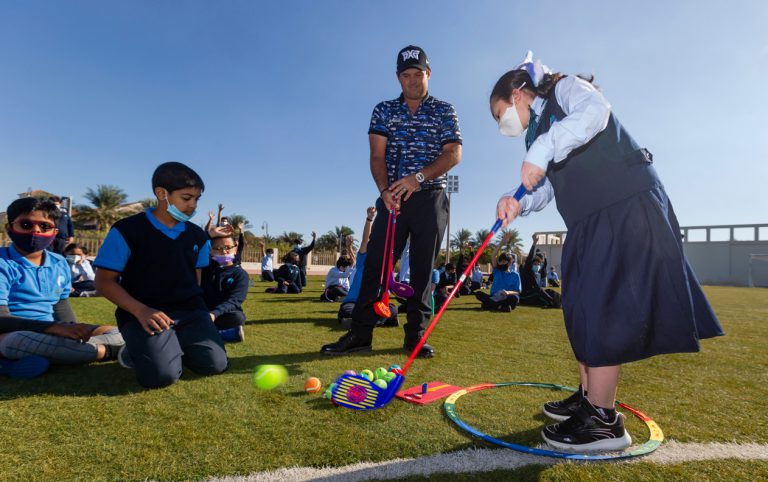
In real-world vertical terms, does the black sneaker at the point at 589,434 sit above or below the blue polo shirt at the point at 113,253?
below

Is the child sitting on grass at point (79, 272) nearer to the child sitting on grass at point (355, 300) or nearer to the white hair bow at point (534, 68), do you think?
the child sitting on grass at point (355, 300)

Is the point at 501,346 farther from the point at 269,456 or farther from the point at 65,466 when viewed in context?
the point at 65,466

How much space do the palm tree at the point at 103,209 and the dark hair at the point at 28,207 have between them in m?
47.2

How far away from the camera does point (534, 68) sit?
2385 millimetres

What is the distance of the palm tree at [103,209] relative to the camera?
1767 inches

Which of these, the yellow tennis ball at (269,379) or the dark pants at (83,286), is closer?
the yellow tennis ball at (269,379)

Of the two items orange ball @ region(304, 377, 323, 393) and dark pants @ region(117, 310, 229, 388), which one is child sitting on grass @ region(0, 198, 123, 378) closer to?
dark pants @ region(117, 310, 229, 388)

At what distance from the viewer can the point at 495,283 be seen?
10078 millimetres

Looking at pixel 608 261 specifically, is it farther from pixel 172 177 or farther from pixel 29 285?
pixel 29 285

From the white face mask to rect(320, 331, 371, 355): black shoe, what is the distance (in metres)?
2.31

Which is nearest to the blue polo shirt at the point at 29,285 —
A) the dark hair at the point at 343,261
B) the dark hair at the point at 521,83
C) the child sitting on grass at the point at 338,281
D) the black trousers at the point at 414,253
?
the black trousers at the point at 414,253

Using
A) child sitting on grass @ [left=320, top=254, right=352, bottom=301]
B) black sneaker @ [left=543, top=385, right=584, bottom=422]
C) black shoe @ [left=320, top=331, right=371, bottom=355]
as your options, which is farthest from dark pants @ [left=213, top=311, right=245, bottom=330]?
child sitting on grass @ [left=320, top=254, right=352, bottom=301]

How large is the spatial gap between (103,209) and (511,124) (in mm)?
52802

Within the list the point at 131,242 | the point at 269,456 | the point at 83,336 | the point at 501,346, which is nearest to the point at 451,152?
the point at 501,346
